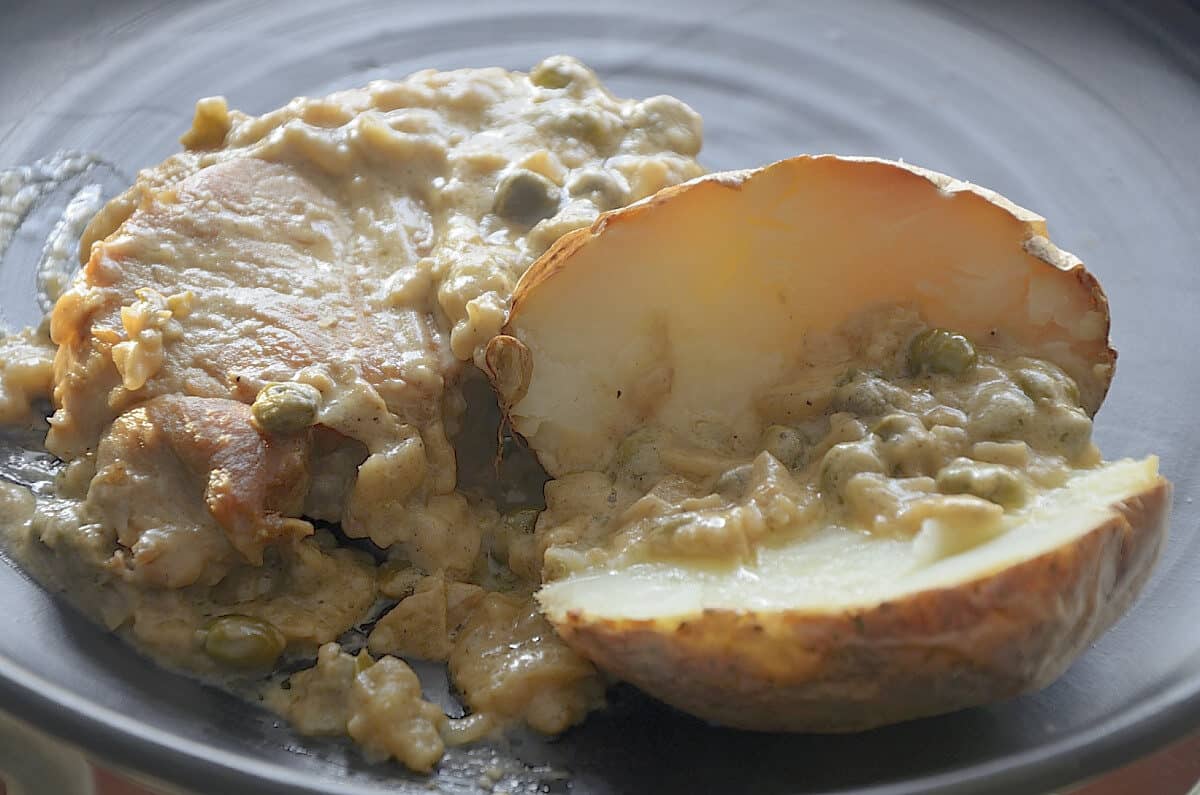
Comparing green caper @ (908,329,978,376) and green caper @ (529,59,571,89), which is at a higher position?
green caper @ (529,59,571,89)

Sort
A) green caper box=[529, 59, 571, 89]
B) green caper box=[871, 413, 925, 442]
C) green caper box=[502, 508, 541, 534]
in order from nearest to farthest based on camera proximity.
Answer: green caper box=[871, 413, 925, 442] < green caper box=[502, 508, 541, 534] < green caper box=[529, 59, 571, 89]

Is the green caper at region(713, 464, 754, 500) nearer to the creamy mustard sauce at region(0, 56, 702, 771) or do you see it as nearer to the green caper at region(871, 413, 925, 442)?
the green caper at region(871, 413, 925, 442)

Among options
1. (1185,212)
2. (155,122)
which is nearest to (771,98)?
(1185,212)

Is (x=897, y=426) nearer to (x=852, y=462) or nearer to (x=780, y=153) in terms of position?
(x=852, y=462)

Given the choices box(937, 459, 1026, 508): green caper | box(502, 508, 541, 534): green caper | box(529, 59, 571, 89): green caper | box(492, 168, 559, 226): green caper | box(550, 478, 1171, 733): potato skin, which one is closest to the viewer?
box(550, 478, 1171, 733): potato skin

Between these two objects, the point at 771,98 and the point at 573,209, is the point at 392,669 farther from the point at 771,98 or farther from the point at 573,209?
the point at 771,98

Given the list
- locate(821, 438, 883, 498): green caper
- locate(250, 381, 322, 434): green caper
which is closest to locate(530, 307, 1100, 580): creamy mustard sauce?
locate(821, 438, 883, 498): green caper

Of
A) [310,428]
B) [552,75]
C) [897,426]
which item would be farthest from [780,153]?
[310,428]
